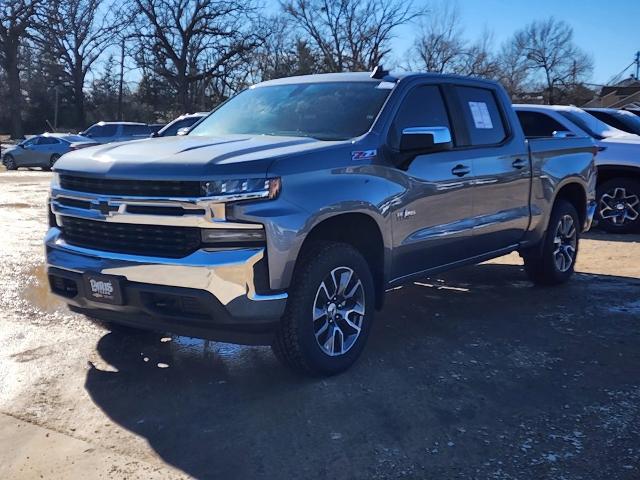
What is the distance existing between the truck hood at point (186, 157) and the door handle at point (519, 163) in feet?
7.54

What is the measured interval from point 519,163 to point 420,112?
4.61ft

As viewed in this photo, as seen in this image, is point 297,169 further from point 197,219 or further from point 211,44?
point 211,44

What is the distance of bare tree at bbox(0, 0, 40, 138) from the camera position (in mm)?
45281

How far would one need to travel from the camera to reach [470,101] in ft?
19.1

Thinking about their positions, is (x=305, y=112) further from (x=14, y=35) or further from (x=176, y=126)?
(x=14, y=35)

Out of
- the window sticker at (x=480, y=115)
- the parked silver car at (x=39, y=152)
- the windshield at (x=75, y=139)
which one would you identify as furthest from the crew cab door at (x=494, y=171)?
the parked silver car at (x=39, y=152)

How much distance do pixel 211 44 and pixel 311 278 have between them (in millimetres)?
48306

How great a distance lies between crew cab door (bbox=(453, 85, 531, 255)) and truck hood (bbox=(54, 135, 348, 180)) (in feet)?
5.67

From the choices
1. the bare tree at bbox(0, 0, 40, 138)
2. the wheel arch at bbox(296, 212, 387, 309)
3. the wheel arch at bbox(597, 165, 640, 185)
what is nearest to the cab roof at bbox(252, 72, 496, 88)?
the wheel arch at bbox(296, 212, 387, 309)

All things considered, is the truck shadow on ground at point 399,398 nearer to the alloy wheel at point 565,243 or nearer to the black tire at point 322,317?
the black tire at point 322,317

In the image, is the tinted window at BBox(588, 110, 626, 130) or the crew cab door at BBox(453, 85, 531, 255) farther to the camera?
the tinted window at BBox(588, 110, 626, 130)

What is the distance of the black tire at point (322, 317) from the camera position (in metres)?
4.06

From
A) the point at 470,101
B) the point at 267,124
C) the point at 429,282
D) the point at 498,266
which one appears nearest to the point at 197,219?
the point at 267,124

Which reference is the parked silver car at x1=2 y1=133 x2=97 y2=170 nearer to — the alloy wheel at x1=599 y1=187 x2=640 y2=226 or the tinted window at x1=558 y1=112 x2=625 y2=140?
the tinted window at x1=558 y1=112 x2=625 y2=140
